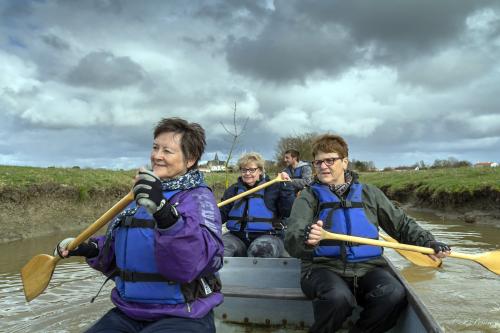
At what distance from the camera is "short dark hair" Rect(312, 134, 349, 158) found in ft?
11.4

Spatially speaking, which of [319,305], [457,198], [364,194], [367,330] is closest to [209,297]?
[319,305]

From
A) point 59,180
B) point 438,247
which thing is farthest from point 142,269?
point 59,180

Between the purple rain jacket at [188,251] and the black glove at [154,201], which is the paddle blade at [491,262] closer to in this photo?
the purple rain jacket at [188,251]

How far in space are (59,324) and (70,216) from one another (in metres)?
6.96

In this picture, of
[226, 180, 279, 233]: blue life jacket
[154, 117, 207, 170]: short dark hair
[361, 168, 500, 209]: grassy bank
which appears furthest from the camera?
[361, 168, 500, 209]: grassy bank

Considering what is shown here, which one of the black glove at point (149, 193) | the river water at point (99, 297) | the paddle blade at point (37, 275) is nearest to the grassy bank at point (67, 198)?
the river water at point (99, 297)

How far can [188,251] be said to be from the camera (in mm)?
2027

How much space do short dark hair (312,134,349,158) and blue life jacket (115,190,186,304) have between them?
1704 mm

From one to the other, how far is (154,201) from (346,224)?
5.92 feet

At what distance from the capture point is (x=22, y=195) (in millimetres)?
9930

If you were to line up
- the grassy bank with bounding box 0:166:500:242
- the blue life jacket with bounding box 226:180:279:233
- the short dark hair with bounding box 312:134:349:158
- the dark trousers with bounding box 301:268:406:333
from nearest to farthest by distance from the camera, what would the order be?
the dark trousers with bounding box 301:268:406:333 → the short dark hair with bounding box 312:134:349:158 → the blue life jacket with bounding box 226:180:279:233 → the grassy bank with bounding box 0:166:500:242

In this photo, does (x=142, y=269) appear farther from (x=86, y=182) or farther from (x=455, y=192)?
(x=455, y=192)

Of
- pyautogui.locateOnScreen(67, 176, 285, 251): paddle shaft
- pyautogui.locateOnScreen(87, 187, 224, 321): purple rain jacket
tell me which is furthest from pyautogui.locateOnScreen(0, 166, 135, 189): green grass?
pyautogui.locateOnScreen(87, 187, 224, 321): purple rain jacket

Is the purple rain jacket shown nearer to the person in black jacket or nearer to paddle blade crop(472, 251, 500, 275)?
the person in black jacket
